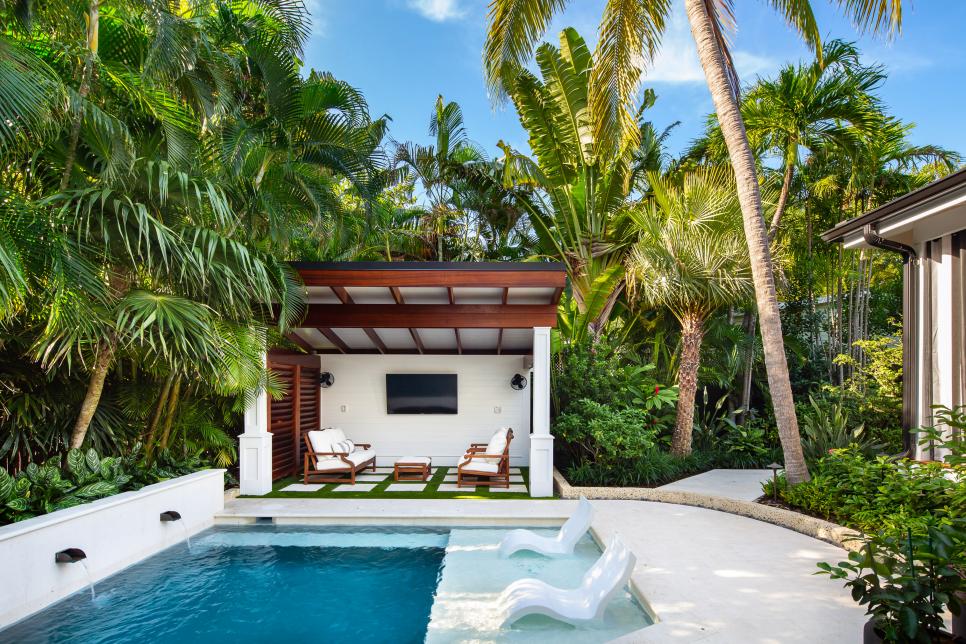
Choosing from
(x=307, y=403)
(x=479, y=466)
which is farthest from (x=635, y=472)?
(x=307, y=403)

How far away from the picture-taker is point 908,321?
271 inches

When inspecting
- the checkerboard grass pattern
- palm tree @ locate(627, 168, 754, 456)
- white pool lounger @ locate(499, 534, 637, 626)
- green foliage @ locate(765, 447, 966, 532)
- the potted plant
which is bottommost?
the checkerboard grass pattern

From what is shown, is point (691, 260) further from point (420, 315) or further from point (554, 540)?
point (554, 540)

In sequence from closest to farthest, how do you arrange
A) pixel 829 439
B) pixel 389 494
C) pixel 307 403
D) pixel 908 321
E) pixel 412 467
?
pixel 908 321 < pixel 829 439 < pixel 389 494 < pixel 412 467 < pixel 307 403

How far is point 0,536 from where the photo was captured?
4.12 meters

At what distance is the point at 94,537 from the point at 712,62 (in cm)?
842

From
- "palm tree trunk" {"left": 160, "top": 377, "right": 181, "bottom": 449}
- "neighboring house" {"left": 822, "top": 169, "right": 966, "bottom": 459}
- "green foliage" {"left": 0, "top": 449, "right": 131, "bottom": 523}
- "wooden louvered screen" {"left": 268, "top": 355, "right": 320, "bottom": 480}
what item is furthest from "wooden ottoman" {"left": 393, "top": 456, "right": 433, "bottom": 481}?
"neighboring house" {"left": 822, "top": 169, "right": 966, "bottom": 459}

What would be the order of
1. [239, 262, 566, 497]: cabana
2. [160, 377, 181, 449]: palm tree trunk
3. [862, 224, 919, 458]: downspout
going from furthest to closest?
[239, 262, 566, 497]: cabana
[160, 377, 181, 449]: palm tree trunk
[862, 224, 919, 458]: downspout

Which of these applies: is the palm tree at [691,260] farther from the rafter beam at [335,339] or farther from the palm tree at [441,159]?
the palm tree at [441,159]

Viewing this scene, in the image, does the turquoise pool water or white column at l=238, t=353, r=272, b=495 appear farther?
white column at l=238, t=353, r=272, b=495

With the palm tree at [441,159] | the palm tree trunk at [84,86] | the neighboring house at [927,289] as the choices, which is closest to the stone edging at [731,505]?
the neighboring house at [927,289]

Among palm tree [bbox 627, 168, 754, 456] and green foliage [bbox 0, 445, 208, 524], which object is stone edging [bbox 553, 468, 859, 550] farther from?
green foliage [bbox 0, 445, 208, 524]

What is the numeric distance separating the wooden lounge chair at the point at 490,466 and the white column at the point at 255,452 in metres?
2.98

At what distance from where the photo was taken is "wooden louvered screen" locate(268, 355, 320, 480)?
910 cm
